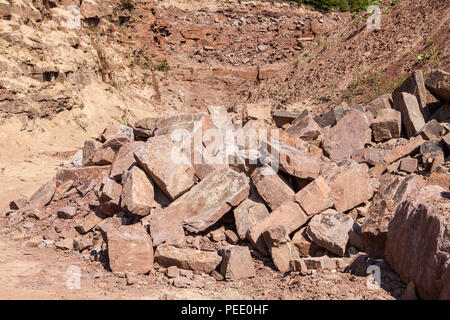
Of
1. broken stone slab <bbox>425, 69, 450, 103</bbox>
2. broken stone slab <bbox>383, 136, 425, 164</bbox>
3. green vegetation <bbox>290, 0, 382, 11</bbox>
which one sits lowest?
broken stone slab <bbox>383, 136, 425, 164</bbox>

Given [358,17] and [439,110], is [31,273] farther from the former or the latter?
[358,17]

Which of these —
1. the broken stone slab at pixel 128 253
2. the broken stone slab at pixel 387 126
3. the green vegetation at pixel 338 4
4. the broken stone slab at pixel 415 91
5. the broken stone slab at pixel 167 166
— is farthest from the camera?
the green vegetation at pixel 338 4

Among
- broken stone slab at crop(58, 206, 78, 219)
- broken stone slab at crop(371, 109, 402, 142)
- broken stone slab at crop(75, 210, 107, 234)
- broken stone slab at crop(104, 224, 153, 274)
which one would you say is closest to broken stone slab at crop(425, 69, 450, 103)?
broken stone slab at crop(371, 109, 402, 142)

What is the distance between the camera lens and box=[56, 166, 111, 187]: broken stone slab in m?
6.55

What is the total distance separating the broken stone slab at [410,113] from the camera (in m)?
6.34

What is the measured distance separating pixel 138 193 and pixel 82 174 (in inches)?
84.0

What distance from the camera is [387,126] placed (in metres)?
6.51

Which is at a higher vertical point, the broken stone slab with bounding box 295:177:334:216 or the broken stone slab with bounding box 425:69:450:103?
the broken stone slab with bounding box 425:69:450:103

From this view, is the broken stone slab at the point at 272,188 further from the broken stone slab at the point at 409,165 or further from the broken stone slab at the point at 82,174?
the broken stone slab at the point at 82,174

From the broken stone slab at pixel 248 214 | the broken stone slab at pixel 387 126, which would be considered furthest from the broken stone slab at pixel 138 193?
the broken stone slab at pixel 387 126

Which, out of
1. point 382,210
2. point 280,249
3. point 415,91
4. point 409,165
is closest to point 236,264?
point 280,249

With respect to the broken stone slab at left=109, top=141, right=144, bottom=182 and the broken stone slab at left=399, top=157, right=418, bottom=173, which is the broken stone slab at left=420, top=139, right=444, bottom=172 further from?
the broken stone slab at left=109, top=141, right=144, bottom=182

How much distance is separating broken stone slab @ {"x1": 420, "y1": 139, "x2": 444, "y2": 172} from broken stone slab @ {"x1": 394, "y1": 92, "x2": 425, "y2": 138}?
2.31 ft

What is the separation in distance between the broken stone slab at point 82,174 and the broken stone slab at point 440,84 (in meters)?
5.61
